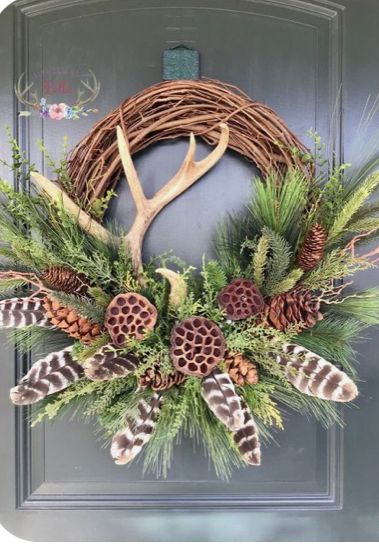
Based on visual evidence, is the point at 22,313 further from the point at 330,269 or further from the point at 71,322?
the point at 330,269

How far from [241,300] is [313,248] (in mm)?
153

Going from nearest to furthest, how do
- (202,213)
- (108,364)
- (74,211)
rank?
1. (108,364)
2. (74,211)
3. (202,213)

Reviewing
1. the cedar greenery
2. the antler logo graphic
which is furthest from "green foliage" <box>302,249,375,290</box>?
the antler logo graphic

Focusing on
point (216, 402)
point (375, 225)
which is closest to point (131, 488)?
point (216, 402)

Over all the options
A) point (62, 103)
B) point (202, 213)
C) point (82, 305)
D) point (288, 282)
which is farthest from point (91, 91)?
point (288, 282)

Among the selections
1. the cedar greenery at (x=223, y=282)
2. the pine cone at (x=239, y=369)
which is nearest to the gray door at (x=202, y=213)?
the cedar greenery at (x=223, y=282)

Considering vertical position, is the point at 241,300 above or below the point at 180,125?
below

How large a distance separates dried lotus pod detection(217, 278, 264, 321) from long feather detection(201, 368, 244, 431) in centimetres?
11

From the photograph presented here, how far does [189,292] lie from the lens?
0.88 m

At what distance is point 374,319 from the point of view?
2.80ft

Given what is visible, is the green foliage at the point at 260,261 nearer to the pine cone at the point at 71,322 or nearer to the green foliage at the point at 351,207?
the green foliage at the point at 351,207

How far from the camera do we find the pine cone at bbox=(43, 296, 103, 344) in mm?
829

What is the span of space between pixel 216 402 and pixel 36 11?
88cm

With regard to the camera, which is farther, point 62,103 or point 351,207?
point 62,103
